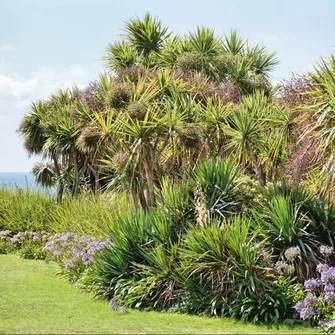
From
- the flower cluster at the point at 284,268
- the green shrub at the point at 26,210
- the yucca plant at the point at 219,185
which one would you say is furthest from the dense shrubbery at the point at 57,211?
the flower cluster at the point at 284,268

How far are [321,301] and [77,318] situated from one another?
379 cm

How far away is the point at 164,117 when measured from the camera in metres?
14.7

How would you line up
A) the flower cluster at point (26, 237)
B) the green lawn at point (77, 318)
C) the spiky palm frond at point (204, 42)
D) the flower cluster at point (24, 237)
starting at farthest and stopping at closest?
the spiky palm frond at point (204, 42), the flower cluster at point (26, 237), the flower cluster at point (24, 237), the green lawn at point (77, 318)

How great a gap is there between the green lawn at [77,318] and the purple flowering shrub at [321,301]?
0.85ft

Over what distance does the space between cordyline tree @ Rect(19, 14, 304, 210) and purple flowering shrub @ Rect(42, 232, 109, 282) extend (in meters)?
2.05

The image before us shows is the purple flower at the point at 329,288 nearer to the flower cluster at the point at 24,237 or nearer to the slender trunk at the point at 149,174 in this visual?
the slender trunk at the point at 149,174

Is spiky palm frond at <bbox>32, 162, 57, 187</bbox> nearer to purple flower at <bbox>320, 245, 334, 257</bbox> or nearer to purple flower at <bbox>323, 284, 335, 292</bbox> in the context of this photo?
purple flower at <bbox>320, 245, 334, 257</bbox>

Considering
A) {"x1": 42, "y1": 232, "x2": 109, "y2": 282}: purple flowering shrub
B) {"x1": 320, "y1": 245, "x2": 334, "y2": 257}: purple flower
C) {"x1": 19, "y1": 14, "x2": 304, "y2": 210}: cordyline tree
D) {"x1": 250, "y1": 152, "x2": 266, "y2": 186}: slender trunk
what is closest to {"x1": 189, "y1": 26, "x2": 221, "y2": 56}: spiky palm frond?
{"x1": 19, "y1": 14, "x2": 304, "y2": 210}: cordyline tree

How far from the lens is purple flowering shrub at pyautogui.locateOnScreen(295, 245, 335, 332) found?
853 centimetres

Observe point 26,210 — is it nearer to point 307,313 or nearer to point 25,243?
point 25,243

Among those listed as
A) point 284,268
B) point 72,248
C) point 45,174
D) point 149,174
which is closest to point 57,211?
point 149,174

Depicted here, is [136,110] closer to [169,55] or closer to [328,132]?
[328,132]

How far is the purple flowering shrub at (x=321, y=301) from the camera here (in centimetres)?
853

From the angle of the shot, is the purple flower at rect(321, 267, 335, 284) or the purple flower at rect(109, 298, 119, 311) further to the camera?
the purple flower at rect(109, 298, 119, 311)
